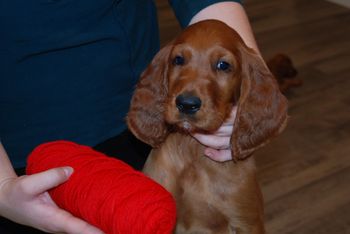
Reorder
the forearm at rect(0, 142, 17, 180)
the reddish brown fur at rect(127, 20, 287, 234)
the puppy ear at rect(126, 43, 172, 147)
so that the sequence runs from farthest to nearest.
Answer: the puppy ear at rect(126, 43, 172, 147) < the reddish brown fur at rect(127, 20, 287, 234) < the forearm at rect(0, 142, 17, 180)

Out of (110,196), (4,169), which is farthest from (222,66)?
(4,169)

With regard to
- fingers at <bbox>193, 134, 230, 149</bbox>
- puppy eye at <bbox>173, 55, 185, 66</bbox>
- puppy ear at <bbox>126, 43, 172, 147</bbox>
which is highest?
puppy eye at <bbox>173, 55, 185, 66</bbox>

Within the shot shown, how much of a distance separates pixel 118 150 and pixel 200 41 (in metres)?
0.49

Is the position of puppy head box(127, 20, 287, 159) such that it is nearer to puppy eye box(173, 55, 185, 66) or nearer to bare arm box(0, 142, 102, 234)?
puppy eye box(173, 55, 185, 66)

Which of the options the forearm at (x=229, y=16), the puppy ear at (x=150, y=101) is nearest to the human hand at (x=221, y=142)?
the puppy ear at (x=150, y=101)

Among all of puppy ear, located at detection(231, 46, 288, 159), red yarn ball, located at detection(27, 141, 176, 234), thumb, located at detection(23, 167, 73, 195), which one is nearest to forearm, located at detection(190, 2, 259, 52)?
puppy ear, located at detection(231, 46, 288, 159)

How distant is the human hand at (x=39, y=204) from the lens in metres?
1.10

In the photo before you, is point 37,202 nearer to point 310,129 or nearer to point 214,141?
point 214,141

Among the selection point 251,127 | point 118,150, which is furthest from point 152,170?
point 251,127

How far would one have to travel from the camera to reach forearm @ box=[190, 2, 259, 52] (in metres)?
1.52

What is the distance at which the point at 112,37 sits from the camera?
150 centimetres

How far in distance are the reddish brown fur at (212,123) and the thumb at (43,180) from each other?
0.31m

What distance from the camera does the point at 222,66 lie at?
52.9 inches

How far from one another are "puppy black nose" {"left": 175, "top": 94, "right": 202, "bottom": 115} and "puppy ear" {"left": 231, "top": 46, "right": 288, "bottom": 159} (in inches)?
7.5
